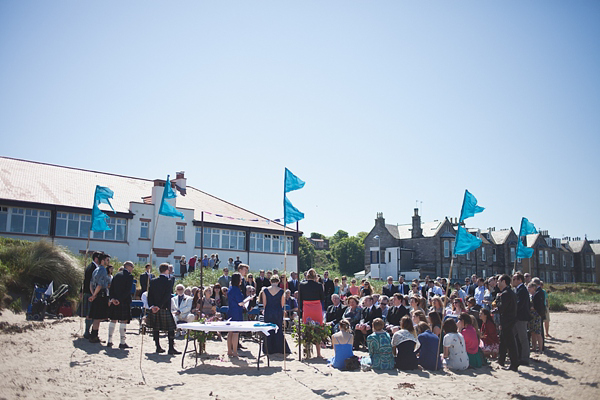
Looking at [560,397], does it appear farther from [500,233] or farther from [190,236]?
[500,233]

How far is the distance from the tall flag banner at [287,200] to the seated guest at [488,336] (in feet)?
15.3

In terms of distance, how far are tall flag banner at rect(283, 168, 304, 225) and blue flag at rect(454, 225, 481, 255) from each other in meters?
3.36

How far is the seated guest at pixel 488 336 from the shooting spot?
11.0 meters

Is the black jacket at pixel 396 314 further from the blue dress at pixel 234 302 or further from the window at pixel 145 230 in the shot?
the window at pixel 145 230

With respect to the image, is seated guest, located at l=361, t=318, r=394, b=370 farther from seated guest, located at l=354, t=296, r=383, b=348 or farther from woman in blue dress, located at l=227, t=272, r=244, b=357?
woman in blue dress, located at l=227, t=272, r=244, b=357

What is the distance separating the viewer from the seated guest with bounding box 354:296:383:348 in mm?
12250

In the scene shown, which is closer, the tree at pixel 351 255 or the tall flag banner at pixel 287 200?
the tall flag banner at pixel 287 200

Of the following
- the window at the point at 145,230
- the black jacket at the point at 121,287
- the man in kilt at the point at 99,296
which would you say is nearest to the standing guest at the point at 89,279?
the man in kilt at the point at 99,296

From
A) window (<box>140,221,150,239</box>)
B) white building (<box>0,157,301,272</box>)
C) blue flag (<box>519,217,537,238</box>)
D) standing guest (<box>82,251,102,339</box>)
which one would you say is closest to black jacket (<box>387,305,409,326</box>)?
standing guest (<box>82,251,102,339</box>)

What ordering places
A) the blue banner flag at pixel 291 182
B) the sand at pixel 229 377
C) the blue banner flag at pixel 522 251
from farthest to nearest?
the blue banner flag at pixel 522 251
the blue banner flag at pixel 291 182
the sand at pixel 229 377

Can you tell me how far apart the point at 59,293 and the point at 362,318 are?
9.32 metres

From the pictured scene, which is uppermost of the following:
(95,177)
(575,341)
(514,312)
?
(95,177)

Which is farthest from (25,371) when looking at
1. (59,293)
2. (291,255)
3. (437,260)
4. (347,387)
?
(437,260)

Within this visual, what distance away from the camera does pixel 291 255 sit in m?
39.5
